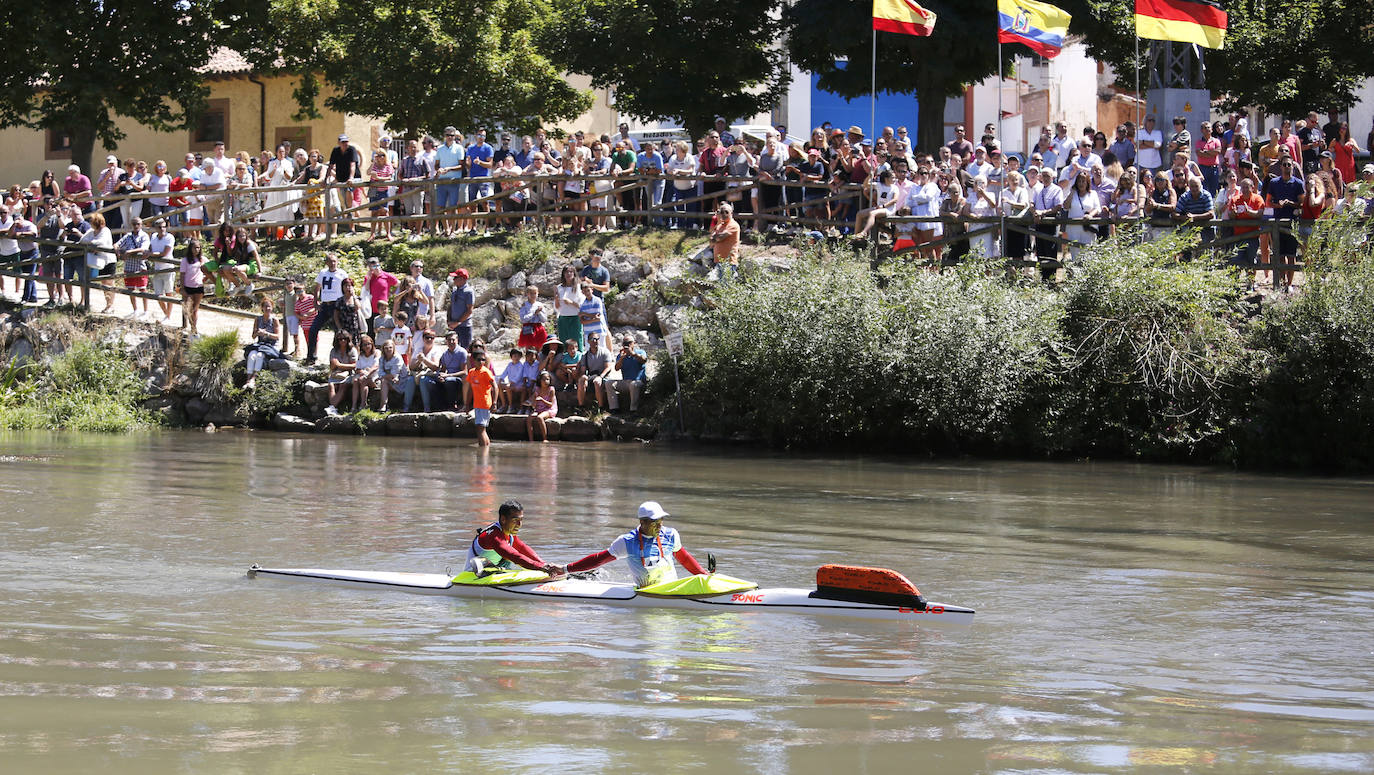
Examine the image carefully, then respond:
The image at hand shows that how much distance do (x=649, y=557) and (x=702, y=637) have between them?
1.41 metres

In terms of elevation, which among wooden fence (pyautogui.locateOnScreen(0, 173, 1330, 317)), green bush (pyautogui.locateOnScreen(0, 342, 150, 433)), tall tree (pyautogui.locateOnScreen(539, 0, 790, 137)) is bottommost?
green bush (pyautogui.locateOnScreen(0, 342, 150, 433))

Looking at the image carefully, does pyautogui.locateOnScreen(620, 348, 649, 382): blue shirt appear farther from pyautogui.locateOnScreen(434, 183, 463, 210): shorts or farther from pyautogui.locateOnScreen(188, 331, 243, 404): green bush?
pyautogui.locateOnScreen(188, 331, 243, 404): green bush

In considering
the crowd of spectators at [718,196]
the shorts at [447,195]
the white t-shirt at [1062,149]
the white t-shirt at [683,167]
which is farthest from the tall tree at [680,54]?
the white t-shirt at [1062,149]

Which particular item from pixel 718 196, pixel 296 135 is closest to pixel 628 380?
pixel 718 196

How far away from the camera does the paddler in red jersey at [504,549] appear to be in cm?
1312

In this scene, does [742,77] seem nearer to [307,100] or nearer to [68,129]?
[307,100]

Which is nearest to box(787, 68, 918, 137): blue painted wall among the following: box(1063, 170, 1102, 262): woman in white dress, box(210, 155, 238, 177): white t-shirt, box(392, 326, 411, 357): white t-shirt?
box(210, 155, 238, 177): white t-shirt

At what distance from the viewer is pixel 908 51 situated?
32.1 meters

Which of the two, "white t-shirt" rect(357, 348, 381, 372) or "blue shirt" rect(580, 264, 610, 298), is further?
"white t-shirt" rect(357, 348, 381, 372)

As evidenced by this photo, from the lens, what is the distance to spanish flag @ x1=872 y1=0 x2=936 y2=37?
25.4 meters

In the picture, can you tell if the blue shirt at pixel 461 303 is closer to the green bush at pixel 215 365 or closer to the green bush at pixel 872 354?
the green bush at pixel 215 365

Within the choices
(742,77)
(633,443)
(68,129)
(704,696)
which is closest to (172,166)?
(68,129)

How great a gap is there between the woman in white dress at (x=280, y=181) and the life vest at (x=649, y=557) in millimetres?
19565

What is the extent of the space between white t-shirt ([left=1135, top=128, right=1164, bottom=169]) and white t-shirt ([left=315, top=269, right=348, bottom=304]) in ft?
42.1
